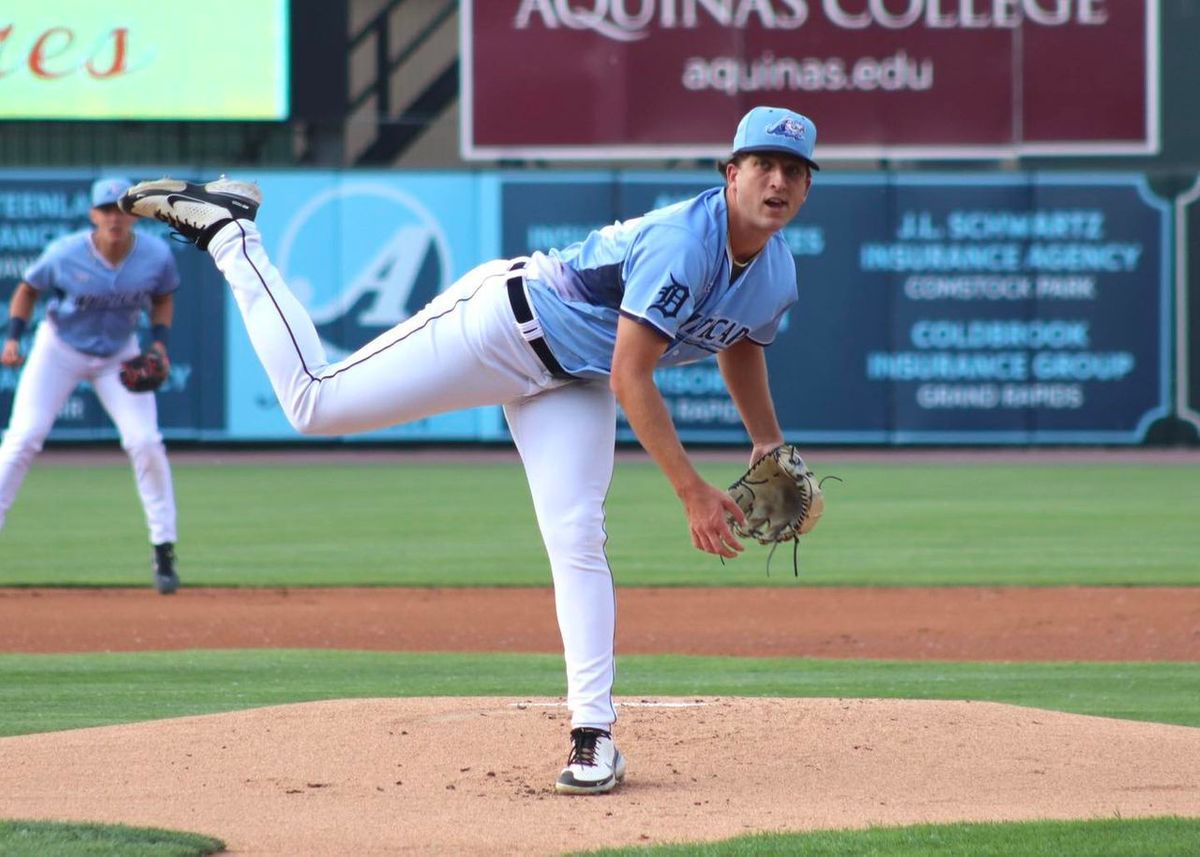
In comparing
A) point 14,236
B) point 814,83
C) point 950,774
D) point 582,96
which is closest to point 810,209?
point 814,83

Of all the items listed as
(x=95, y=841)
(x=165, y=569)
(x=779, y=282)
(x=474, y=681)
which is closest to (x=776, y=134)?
(x=779, y=282)

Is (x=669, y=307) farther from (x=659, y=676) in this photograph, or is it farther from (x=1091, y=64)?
(x=1091, y=64)

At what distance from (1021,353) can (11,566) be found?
35.1ft

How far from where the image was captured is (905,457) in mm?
18266

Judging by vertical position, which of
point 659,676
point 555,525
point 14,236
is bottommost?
point 659,676

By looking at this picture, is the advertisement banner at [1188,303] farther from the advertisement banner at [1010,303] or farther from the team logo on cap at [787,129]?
the team logo on cap at [787,129]

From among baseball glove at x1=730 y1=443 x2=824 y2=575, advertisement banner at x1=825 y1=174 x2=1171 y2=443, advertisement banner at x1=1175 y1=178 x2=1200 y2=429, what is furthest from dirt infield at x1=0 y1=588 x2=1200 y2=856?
advertisement banner at x1=1175 y1=178 x2=1200 y2=429

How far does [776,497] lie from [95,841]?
1.76 metres

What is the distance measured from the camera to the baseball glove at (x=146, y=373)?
340 inches

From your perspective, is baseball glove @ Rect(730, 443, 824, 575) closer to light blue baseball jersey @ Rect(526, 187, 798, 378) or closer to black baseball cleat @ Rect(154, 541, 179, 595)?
light blue baseball jersey @ Rect(526, 187, 798, 378)

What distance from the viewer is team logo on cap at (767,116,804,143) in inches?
164

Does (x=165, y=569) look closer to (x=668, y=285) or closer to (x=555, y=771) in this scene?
(x=555, y=771)

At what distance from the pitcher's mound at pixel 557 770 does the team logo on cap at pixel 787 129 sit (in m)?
1.51

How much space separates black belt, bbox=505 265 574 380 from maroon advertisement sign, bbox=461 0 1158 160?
13.8 meters
